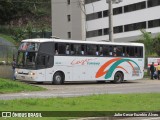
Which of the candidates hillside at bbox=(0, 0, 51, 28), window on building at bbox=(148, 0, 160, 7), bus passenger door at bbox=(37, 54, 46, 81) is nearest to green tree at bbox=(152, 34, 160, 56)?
window on building at bbox=(148, 0, 160, 7)

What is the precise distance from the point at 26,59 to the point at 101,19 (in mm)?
44342

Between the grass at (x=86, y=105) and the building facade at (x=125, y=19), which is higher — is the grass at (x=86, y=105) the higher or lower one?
the lower one

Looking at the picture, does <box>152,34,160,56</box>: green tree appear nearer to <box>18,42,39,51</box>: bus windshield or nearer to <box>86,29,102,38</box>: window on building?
<box>86,29,102,38</box>: window on building

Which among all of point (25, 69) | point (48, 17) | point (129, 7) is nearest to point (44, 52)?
point (25, 69)

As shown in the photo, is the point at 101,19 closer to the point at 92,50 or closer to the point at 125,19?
the point at 125,19

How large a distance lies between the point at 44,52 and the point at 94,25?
151 feet

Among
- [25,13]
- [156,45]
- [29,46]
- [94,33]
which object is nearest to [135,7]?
[94,33]

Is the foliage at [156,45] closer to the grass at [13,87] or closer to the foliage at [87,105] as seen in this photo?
the grass at [13,87]

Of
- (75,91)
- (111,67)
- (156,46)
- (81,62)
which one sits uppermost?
(156,46)

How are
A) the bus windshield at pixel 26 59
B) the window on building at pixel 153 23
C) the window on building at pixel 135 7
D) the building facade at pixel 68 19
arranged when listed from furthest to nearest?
1. the building facade at pixel 68 19
2. the window on building at pixel 135 7
3. the window on building at pixel 153 23
4. the bus windshield at pixel 26 59

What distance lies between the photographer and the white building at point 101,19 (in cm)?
6650

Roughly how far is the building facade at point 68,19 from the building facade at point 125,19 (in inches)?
71.1

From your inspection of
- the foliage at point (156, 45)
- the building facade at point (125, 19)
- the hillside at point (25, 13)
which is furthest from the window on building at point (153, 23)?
the hillside at point (25, 13)

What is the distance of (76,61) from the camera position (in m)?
34.3
